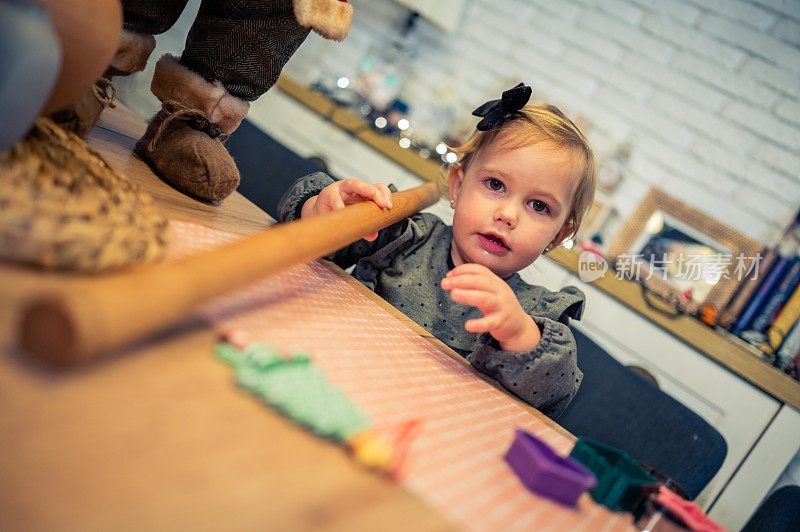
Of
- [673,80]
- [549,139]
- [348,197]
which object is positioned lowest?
[348,197]

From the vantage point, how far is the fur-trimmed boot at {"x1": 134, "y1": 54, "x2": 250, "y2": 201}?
66 centimetres

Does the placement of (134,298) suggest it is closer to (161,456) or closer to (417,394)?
(161,456)

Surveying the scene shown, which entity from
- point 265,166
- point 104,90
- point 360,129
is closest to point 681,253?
point 360,129

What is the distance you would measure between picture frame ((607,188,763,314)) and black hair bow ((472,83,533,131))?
1.31 meters

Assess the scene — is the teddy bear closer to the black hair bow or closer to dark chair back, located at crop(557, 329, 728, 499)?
the black hair bow

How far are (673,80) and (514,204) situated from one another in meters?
1.81

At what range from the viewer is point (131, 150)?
74 cm

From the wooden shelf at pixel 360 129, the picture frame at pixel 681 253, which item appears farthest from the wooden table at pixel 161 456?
the picture frame at pixel 681 253

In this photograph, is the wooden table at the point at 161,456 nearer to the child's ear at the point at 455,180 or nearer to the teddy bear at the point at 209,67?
the teddy bear at the point at 209,67

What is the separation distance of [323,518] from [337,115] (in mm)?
2251

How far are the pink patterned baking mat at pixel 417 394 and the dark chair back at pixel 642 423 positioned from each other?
57cm

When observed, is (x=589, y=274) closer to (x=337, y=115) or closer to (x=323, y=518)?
(x=337, y=115)

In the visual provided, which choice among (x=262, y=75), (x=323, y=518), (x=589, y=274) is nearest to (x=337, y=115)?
(x=589, y=274)

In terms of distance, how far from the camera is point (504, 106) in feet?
3.03
